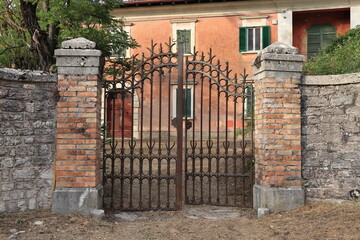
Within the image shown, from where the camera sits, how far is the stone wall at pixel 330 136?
460 centimetres

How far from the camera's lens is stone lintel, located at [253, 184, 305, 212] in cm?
453

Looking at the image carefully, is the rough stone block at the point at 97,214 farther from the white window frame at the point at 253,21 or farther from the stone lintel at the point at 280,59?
the white window frame at the point at 253,21

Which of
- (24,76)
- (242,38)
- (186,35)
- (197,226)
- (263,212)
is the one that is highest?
(186,35)

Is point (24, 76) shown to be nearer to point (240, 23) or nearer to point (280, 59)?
point (280, 59)

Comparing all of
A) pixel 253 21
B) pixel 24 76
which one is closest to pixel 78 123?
pixel 24 76

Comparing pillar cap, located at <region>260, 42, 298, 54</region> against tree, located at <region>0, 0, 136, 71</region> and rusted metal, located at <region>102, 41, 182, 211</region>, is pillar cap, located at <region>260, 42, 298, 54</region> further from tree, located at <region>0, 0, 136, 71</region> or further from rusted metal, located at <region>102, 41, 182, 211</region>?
tree, located at <region>0, 0, 136, 71</region>

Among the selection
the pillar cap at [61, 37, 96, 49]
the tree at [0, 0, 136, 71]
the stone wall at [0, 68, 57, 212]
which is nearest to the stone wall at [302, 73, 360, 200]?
the pillar cap at [61, 37, 96, 49]

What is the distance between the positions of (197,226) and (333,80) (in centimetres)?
286

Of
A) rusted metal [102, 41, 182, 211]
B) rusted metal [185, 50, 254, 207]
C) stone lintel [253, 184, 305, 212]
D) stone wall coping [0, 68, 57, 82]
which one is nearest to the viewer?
stone wall coping [0, 68, 57, 82]

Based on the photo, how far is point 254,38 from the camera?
1489 centimetres

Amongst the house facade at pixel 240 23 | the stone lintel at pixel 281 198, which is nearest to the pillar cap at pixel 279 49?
the stone lintel at pixel 281 198

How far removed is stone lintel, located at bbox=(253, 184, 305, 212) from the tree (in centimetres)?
483

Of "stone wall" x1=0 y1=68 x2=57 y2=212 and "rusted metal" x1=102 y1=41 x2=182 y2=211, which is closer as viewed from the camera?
"stone wall" x1=0 y1=68 x2=57 y2=212

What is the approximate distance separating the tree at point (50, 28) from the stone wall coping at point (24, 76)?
2975 millimetres
